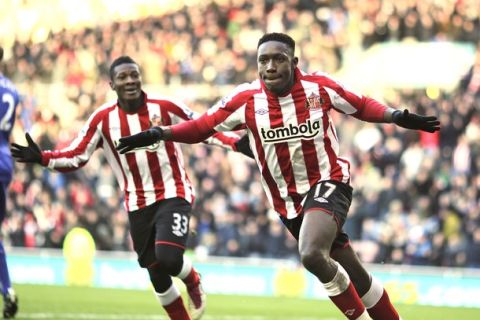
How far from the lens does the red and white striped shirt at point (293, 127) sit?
820 cm

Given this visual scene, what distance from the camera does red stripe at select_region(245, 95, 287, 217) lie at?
27.2ft

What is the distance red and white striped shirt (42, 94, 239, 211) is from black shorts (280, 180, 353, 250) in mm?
1732

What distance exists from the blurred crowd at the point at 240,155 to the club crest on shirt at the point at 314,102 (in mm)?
9874

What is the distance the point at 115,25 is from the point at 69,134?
528 cm

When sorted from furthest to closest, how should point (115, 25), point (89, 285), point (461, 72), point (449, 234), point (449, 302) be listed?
point (115, 25)
point (461, 72)
point (89, 285)
point (449, 234)
point (449, 302)

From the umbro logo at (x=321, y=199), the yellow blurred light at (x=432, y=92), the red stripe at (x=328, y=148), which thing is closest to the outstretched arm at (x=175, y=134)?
the red stripe at (x=328, y=148)

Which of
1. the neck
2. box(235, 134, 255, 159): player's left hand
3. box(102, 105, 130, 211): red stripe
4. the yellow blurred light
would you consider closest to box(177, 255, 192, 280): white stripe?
box(102, 105, 130, 211): red stripe

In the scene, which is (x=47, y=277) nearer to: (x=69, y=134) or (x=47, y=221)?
(x=47, y=221)

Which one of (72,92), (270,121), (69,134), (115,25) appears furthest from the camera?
(115,25)

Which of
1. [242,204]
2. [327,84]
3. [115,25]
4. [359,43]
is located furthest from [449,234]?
[115,25]

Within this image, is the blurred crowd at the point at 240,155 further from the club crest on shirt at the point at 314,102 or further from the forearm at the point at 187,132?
the forearm at the point at 187,132

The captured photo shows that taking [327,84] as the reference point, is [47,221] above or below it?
below

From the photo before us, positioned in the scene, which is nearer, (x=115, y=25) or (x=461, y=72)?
(x=461, y=72)

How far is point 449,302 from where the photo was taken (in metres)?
16.7
